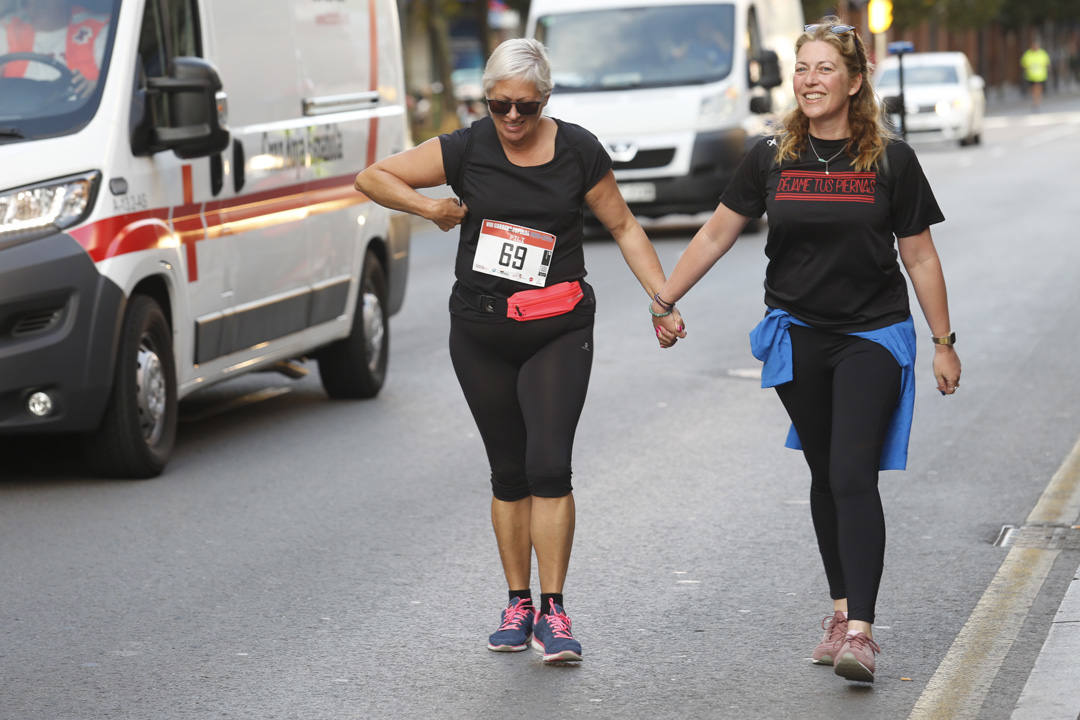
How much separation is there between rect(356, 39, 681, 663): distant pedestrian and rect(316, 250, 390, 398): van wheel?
190 inches

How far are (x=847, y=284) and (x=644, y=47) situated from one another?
49.9ft

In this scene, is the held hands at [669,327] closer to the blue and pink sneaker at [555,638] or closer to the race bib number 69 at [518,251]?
the race bib number 69 at [518,251]

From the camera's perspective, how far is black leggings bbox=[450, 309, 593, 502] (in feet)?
17.8

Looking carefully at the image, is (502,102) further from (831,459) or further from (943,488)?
(943,488)

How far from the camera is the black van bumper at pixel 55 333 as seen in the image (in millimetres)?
7551

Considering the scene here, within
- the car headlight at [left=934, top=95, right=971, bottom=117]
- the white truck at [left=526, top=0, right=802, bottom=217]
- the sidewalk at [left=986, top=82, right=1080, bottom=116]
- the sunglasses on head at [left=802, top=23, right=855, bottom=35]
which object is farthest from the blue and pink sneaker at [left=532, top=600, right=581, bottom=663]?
the sidewalk at [left=986, top=82, right=1080, bottom=116]

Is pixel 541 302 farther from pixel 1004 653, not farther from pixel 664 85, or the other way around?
pixel 664 85

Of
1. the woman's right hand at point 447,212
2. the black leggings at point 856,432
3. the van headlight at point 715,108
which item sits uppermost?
the woman's right hand at point 447,212

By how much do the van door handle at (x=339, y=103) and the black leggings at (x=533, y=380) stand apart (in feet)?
14.4

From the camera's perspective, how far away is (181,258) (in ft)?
27.6

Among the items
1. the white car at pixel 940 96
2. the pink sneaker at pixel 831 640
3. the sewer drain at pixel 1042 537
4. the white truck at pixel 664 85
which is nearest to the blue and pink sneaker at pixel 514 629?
the pink sneaker at pixel 831 640

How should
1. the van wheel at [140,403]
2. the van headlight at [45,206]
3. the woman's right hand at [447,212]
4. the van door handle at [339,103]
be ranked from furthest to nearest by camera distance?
the van door handle at [339,103]
the van wheel at [140,403]
the van headlight at [45,206]
the woman's right hand at [447,212]

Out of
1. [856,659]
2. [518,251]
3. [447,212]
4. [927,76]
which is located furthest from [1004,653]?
[927,76]

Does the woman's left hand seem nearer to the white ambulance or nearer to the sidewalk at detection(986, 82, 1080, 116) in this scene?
the white ambulance
